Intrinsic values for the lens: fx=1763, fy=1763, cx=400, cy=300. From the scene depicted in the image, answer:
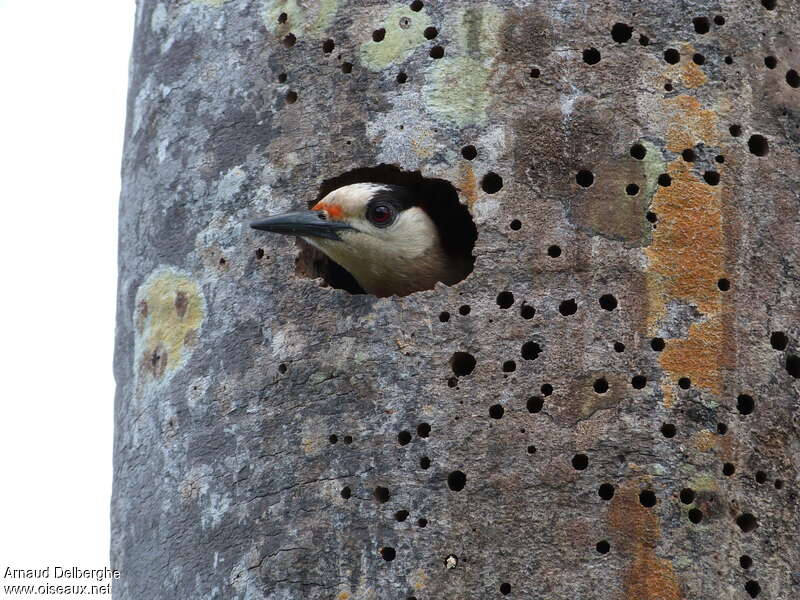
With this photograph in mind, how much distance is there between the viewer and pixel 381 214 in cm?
624

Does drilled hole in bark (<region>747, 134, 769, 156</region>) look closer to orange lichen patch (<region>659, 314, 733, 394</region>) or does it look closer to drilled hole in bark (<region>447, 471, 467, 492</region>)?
orange lichen patch (<region>659, 314, 733, 394</region>)

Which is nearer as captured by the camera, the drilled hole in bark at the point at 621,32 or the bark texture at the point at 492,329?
the bark texture at the point at 492,329

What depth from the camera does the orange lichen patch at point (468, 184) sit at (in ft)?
18.3

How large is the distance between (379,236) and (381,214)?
0.16 metres

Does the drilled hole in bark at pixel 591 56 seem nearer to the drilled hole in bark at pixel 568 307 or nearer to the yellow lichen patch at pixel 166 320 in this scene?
the drilled hole in bark at pixel 568 307

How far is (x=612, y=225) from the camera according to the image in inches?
215

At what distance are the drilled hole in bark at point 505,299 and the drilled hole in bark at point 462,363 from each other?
7.4 inches

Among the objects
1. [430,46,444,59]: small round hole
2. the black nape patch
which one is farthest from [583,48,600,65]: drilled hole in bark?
the black nape patch

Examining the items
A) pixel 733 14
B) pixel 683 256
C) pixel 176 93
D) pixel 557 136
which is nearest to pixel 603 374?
pixel 683 256

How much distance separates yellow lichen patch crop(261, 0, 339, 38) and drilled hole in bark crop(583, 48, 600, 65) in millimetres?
913

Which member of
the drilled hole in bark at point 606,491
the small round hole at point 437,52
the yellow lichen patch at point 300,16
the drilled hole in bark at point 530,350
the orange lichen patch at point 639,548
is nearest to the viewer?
the orange lichen patch at point 639,548

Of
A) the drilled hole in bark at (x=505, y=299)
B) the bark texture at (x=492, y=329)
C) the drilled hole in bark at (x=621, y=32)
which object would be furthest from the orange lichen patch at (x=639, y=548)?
the drilled hole in bark at (x=621, y=32)

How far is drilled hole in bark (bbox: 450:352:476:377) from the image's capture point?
5.39m

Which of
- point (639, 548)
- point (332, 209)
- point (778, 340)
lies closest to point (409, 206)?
point (332, 209)
